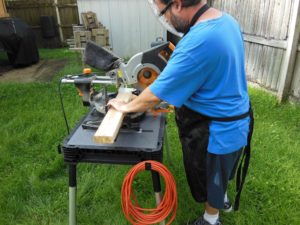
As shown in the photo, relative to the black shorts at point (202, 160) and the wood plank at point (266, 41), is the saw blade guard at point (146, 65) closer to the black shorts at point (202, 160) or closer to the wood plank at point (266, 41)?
the black shorts at point (202, 160)

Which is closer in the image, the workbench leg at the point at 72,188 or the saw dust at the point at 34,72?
the workbench leg at the point at 72,188

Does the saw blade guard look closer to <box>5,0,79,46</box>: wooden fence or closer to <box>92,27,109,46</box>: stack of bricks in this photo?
<box>92,27,109,46</box>: stack of bricks

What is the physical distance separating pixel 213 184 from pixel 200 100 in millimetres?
600

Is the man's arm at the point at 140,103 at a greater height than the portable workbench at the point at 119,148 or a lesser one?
greater

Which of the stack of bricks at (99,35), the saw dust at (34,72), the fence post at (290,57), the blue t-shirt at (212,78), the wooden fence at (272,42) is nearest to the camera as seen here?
the blue t-shirt at (212,78)

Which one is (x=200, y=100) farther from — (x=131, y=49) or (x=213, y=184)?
(x=131, y=49)

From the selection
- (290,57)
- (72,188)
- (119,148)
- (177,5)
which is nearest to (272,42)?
(290,57)

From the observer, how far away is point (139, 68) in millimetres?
1931

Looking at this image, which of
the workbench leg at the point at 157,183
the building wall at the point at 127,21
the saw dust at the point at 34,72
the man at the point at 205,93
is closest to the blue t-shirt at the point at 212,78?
the man at the point at 205,93

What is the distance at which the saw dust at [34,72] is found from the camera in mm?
6273

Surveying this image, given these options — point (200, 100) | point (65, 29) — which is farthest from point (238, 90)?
point (65, 29)

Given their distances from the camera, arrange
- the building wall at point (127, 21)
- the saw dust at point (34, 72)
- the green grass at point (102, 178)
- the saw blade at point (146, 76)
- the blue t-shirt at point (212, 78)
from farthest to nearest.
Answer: the building wall at point (127, 21) < the saw dust at point (34, 72) < the green grass at point (102, 178) < the saw blade at point (146, 76) < the blue t-shirt at point (212, 78)

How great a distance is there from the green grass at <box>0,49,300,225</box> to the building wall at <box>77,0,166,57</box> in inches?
141

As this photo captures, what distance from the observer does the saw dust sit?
6.27m
